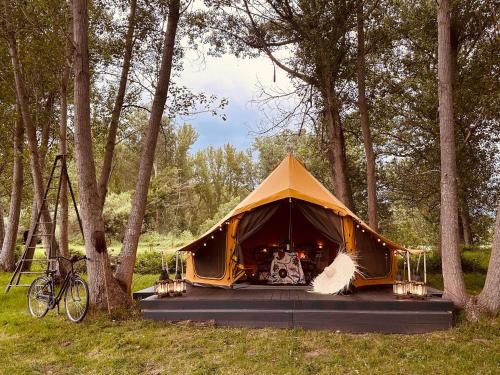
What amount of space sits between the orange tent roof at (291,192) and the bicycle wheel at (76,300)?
198cm

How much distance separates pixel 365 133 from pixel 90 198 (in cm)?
673

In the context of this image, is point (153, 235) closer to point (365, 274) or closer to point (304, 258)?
point (304, 258)

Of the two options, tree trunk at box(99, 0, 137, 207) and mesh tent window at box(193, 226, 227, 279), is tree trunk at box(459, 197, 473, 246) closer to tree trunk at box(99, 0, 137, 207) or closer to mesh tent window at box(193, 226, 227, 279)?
mesh tent window at box(193, 226, 227, 279)

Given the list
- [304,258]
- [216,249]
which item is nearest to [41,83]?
[216,249]

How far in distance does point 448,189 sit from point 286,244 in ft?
10.2

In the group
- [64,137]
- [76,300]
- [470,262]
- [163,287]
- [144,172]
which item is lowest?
[76,300]

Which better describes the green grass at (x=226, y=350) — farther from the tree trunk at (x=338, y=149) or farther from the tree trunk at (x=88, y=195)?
the tree trunk at (x=338, y=149)

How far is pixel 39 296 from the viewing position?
6.28 m

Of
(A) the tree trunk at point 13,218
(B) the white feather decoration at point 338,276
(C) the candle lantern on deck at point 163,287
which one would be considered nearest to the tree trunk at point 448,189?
(B) the white feather decoration at point 338,276

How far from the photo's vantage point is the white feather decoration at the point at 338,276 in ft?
21.1

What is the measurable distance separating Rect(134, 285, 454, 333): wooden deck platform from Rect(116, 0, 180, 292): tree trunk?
92 cm

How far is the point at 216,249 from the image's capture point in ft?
24.8

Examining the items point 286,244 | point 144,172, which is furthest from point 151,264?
point 144,172

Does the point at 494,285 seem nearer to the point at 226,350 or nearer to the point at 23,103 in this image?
the point at 226,350
